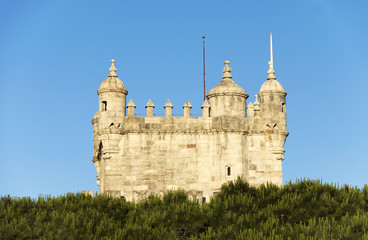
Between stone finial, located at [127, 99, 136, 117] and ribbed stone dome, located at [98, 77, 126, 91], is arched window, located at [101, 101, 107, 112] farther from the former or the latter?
stone finial, located at [127, 99, 136, 117]

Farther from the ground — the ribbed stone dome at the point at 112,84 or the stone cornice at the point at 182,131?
the ribbed stone dome at the point at 112,84

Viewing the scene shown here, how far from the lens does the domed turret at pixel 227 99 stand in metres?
59.5

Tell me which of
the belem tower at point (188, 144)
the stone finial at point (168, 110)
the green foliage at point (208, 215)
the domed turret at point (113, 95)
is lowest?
the green foliage at point (208, 215)

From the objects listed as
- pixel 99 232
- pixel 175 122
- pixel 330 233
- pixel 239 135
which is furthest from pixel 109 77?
pixel 330 233

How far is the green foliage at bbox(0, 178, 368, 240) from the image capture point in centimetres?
4281

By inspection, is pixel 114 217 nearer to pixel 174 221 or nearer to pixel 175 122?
pixel 174 221

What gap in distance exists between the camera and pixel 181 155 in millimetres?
58656

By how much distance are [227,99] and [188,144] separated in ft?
15.3

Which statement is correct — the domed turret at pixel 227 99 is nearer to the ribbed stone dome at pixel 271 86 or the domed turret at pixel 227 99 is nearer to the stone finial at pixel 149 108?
the ribbed stone dome at pixel 271 86

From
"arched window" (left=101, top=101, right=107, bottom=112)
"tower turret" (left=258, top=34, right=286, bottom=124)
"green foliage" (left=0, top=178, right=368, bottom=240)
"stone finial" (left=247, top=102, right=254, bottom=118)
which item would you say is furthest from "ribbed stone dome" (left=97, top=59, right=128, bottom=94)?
"green foliage" (left=0, top=178, right=368, bottom=240)

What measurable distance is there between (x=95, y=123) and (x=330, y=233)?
25.5 m

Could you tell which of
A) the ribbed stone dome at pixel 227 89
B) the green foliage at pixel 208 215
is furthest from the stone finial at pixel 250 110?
the green foliage at pixel 208 215

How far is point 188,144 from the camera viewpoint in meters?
58.9

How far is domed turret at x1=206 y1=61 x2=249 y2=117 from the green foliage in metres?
10.5
